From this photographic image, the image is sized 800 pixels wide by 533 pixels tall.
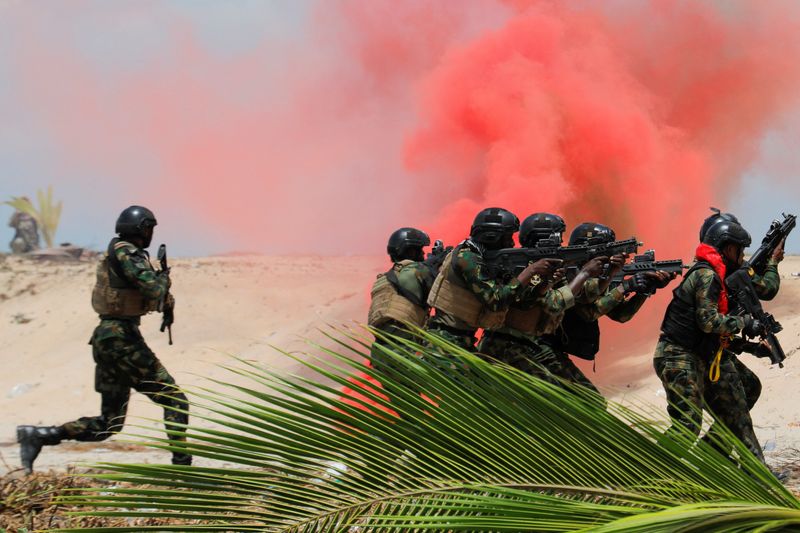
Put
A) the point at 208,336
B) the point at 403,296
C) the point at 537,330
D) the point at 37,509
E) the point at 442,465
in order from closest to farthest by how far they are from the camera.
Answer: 1. the point at 442,465
2. the point at 37,509
3. the point at 537,330
4. the point at 403,296
5. the point at 208,336

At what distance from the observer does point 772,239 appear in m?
6.20

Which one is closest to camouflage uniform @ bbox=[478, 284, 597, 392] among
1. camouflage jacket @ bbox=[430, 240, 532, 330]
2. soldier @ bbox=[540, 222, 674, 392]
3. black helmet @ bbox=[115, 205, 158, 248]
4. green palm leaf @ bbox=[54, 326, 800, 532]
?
soldier @ bbox=[540, 222, 674, 392]

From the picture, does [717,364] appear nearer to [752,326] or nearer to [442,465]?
[752,326]

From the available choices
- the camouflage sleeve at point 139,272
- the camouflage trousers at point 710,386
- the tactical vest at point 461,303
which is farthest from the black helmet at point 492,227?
the camouflage sleeve at point 139,272

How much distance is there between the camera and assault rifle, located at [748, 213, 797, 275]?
618 centimetres

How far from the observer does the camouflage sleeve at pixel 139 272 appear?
633cm

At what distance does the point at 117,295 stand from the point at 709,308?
3632 mm

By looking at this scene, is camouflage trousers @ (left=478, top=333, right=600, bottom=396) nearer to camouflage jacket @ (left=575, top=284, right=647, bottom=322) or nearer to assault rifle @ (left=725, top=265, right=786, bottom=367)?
camouflage jacket @ (left=575, top=284, right=647, bottom=322)

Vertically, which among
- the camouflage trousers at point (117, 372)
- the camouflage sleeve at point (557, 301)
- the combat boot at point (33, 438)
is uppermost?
the camouflage sleeve at point (557, 301)

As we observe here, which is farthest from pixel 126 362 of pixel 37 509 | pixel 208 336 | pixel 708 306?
pixel 208 336

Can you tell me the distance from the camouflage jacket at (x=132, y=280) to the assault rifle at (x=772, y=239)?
3720mm

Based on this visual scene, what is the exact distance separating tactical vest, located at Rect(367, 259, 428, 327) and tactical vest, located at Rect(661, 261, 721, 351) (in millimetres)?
1598

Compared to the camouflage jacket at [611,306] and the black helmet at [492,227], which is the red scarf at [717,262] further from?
the black helmet at [492,227]

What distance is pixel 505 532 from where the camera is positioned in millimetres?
2004
